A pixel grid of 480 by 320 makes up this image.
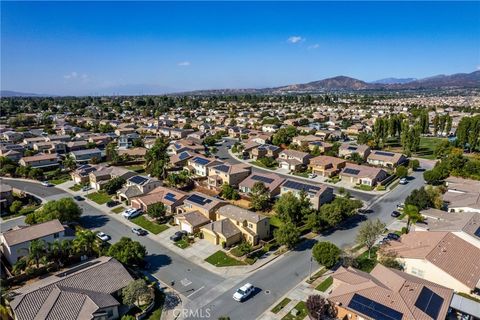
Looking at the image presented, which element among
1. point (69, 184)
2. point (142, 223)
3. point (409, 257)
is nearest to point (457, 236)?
point (409, 257)

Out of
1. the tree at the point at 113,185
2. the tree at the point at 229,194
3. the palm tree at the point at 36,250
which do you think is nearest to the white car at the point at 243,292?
the palm tree at the point at 36,250

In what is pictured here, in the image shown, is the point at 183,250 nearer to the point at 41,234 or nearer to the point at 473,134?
the point at 41,234

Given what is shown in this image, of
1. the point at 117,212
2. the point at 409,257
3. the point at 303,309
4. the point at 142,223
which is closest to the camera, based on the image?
the point at 303,309

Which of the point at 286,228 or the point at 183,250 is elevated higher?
the point at 286,228

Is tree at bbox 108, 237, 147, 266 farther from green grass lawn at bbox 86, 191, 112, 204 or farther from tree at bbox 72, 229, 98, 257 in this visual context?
green grass lawn at bbox 86, 191, 112, 204

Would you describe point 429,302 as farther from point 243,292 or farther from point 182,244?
point 182,244

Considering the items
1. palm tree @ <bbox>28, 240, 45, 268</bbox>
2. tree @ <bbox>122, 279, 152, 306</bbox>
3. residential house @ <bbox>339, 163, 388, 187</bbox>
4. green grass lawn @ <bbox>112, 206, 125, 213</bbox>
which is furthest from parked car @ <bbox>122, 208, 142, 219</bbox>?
residential house @ <bbox>339, 163, 388, 187</bbox>

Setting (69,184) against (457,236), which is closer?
(457,236)
